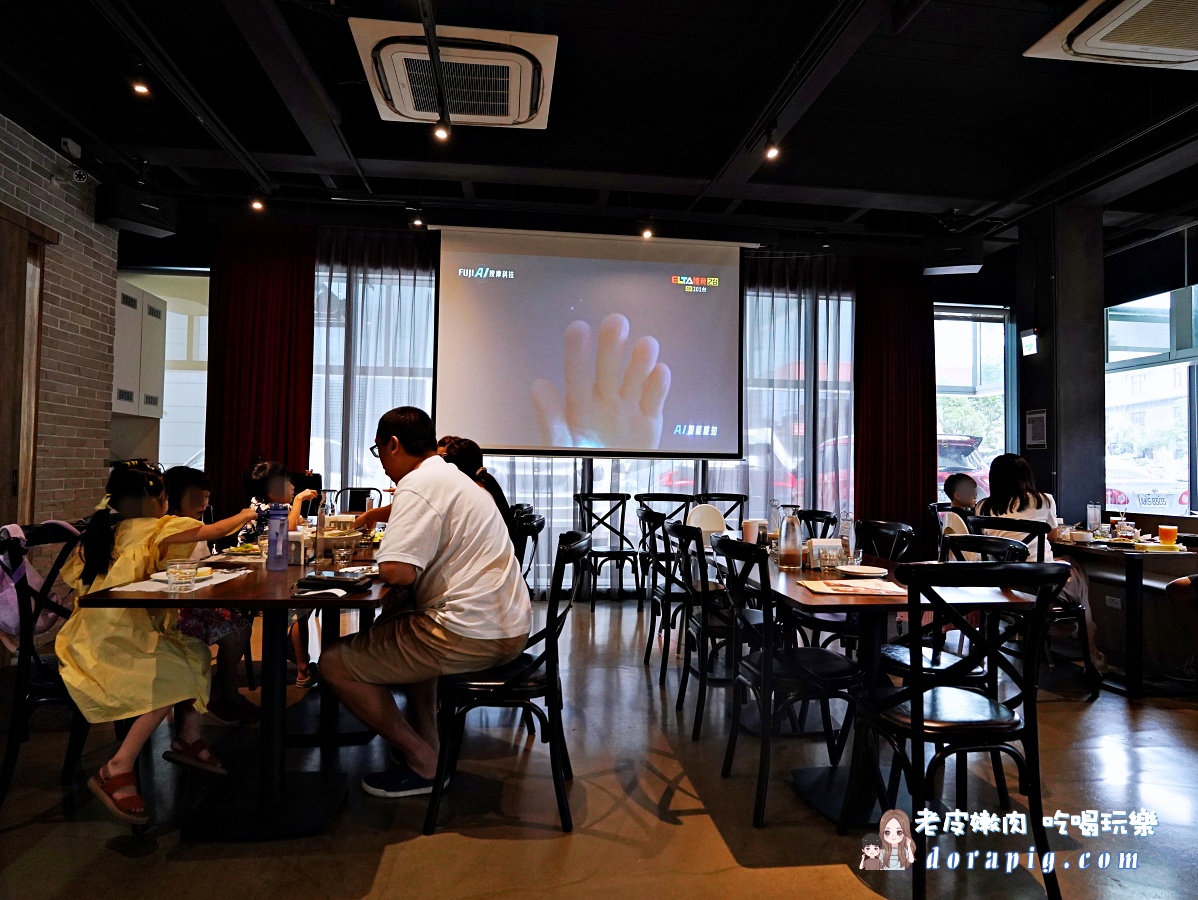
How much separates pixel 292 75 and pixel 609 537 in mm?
4180

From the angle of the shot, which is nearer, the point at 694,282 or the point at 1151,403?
the point at 694,282

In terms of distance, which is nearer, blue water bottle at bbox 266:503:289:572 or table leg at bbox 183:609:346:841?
table leg at bbox 183:609:346:841

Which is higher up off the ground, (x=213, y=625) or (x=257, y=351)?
(x=257, y=351)

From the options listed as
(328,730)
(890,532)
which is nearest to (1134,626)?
(890,532)

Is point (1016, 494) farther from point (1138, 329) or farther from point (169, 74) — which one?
point (169, 74)

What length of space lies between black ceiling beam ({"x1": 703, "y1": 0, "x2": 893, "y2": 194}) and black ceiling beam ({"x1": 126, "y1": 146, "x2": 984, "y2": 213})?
1.83 feet

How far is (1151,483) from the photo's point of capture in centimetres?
667

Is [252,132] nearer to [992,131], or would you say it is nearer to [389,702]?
[389,702]

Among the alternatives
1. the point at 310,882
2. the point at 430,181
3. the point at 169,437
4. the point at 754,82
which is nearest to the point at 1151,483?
the point at 754,82

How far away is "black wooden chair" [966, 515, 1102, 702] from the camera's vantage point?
Result: 349 centimetres

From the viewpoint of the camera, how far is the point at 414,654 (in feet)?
7.84

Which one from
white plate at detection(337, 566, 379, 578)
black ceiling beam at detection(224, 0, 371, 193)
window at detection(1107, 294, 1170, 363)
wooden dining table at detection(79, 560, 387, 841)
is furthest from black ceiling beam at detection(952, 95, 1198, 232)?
wooden dining table at detection(79, 560, 387, 841)

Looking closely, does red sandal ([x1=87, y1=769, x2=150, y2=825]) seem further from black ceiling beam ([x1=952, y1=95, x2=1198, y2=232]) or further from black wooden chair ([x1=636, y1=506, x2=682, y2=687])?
black ceiling beam ([x1=952, y1=95, x2=1198, y2=232])

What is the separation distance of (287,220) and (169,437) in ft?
7.96
